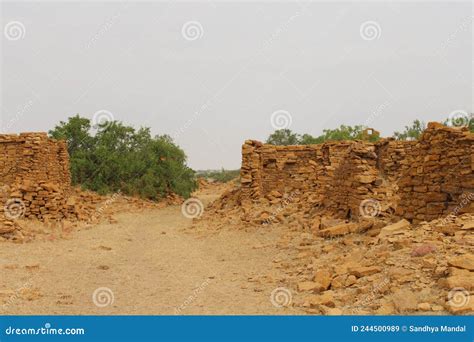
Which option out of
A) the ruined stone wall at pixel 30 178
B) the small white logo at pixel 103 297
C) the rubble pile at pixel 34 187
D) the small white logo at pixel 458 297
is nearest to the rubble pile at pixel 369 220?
the small white logo at pixel 458 297

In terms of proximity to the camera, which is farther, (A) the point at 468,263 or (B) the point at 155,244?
(B) the point at 155,244

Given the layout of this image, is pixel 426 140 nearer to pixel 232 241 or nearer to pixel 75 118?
pixel 232 241

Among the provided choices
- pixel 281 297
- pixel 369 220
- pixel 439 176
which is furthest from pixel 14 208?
pixel 439 176

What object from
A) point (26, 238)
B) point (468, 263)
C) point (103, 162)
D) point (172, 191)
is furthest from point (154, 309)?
point (172, 191)

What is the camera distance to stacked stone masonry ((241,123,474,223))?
25.2 feet

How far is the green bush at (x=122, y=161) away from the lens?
72.8ft

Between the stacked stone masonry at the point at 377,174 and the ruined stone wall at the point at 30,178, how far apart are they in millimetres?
6825

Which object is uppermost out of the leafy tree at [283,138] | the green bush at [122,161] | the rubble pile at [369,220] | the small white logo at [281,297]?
the leafy tree at [283,138]

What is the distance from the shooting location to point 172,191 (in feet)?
82.6

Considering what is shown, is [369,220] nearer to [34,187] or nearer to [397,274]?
[397,274]

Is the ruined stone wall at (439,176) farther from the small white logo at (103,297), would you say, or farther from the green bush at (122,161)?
the green bush at (122,161)

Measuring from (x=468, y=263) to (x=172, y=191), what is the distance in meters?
21.2

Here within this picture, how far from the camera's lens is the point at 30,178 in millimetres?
14133

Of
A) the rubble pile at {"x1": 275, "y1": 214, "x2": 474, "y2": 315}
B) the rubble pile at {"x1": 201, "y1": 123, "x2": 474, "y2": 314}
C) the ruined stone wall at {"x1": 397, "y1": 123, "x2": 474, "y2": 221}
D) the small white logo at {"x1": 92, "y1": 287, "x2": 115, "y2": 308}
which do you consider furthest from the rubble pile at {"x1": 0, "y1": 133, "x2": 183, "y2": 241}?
the ruined stone wall at {"x1": 397, "y1": 123, "x2": 474, "y2": 221}
